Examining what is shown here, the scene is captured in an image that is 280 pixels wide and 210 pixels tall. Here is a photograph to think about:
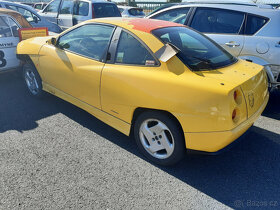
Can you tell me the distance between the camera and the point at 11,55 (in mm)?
5031

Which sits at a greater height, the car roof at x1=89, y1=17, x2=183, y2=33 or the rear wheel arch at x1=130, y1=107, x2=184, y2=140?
the car roof at x1=89, y1=17, x2=183, y2=33

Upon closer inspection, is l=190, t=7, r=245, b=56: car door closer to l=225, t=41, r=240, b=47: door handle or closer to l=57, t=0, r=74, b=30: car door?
l=225, t=41, r=240, b=47: door handle

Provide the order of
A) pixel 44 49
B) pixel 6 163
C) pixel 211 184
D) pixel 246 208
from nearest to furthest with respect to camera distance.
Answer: pixel 246 208 → pixel 211 184 → pixel 6 163 → pixel 44 49

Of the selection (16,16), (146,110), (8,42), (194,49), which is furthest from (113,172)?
(16,16)

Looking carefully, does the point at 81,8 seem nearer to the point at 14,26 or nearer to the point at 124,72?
the point at 14,26

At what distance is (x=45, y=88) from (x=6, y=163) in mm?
1691

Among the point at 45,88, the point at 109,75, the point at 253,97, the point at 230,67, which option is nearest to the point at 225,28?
the point at 230,67

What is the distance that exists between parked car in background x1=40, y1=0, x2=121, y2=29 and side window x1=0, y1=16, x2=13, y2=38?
3.67 m

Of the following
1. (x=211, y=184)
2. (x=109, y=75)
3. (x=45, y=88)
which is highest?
(x=109, y=75)

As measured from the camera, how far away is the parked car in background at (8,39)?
490cm

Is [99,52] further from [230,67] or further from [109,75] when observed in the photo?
[230,67]

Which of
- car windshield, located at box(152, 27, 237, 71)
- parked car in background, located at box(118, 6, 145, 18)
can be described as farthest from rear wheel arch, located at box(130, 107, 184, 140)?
parked car in background, located at box(118, 6, 145, 18)

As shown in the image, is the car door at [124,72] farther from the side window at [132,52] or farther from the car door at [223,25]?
the car door at [223,25]

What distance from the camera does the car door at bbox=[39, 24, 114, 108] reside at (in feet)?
10.5
